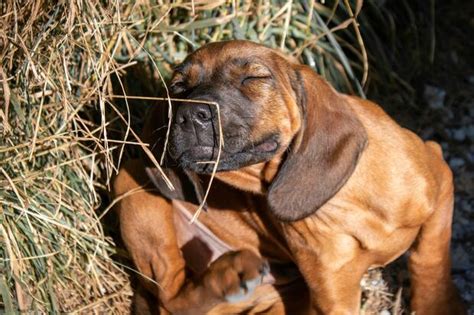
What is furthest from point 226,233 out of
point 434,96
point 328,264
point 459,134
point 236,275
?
point 434,96

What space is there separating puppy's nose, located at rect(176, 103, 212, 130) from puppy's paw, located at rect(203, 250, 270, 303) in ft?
2.42

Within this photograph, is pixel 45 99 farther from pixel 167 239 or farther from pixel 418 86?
pixel 418 86

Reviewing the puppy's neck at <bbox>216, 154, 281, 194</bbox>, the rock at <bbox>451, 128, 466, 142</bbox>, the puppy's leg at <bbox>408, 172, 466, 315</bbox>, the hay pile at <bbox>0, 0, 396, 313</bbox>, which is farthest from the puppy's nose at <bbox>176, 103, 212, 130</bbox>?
the rock at <bbox>451, 128, 466, 142</bbox>

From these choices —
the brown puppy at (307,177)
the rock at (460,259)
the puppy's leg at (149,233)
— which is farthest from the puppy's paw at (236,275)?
the rock at (460,259)

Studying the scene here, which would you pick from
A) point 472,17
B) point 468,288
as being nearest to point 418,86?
point 472,17

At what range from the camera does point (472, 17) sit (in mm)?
6711

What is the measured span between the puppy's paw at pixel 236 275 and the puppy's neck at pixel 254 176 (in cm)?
32

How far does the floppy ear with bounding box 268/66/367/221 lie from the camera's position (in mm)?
4453

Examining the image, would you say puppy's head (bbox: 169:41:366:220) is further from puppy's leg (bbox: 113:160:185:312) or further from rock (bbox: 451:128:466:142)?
rock (bbox: 451:128:466:142)

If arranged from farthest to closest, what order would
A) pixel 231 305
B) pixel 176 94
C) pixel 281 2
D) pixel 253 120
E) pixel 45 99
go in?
pixel 281 2 < pixel 45 99 < pixel 231 305 < pixel 176 94 < pixel 253 120

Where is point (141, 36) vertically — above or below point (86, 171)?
above

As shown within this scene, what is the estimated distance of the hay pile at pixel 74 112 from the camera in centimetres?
517

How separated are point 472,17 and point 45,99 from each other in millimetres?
3023

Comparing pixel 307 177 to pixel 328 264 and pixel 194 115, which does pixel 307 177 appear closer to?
pixel 328 264
